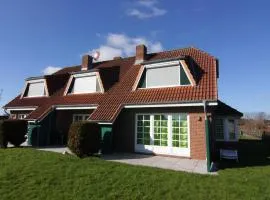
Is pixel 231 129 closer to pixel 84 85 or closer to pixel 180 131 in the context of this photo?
pixel 180 131

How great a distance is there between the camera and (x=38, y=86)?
23.4 meters

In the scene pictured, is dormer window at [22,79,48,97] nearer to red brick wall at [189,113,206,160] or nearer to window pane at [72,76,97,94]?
window pane at [72,76,97,94]

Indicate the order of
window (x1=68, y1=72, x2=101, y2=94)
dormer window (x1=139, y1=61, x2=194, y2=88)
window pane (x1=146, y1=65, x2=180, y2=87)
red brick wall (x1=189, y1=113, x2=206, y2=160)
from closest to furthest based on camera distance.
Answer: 1. red brick wall (x1=189, y1=113, x2=206, y2=160)
2. dormer window (x1=139, y1=61, x2=194, y2=88)
3. window pane (x1=146, y1=65, x2=180, y2=87)
4. window (x1=68, y1=72, x2=101, y2=94)

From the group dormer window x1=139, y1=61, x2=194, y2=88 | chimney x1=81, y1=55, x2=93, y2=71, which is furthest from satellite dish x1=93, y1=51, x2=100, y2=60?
dormer window x1=139, y1=61, x2=194, y2=88

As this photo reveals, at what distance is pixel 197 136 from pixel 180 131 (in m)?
1.13

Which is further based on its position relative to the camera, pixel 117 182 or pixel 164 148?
pixel 164 148

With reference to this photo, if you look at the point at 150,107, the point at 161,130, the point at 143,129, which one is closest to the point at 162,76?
the point at 150,107

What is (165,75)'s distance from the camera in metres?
15.9

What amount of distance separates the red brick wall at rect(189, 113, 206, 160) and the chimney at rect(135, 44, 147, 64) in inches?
307

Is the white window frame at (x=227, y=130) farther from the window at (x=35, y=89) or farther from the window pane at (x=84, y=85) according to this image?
the window at (x=35, y=89)

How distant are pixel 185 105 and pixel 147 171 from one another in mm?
5269

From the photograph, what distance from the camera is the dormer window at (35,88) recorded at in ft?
74.9

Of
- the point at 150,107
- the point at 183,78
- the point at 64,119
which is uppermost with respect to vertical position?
the point at 183,78

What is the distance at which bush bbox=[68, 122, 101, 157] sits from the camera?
12.8m
